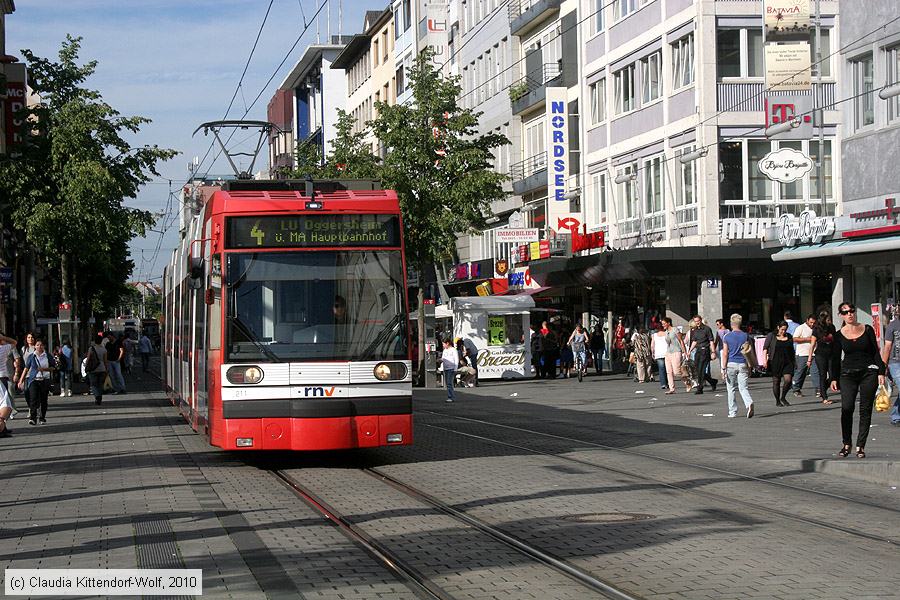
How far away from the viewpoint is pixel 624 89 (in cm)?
4612

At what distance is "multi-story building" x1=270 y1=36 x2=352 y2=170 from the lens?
9794 cm

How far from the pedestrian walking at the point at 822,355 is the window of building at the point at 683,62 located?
1399 cm

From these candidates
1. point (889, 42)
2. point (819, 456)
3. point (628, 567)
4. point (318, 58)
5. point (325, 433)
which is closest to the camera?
Result: point (628, 567)

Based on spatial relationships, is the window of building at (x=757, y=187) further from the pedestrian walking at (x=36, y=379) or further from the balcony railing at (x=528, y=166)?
the pedestrian walking at (x=36, y=379)

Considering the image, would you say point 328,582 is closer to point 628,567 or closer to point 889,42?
point 628,567

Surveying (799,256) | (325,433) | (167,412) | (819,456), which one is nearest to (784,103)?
(799,256)

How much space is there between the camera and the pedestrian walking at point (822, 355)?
90.6 feet

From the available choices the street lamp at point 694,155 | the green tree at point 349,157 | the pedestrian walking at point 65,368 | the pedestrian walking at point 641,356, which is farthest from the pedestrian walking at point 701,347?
the pedestrian walking at point 65,368

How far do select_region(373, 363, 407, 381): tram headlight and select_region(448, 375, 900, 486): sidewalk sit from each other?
382 centimetres

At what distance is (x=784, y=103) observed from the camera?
37719 millimetres

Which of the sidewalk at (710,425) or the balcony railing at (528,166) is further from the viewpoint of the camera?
the balcony railing at (528,166)

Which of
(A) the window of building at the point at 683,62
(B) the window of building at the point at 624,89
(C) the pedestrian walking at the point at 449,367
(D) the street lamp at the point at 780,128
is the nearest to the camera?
(D) the street lamp at the point at 780,128

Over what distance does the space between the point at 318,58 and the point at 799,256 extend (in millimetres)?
70264

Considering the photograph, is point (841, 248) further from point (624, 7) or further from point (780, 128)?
point (624, 7)
